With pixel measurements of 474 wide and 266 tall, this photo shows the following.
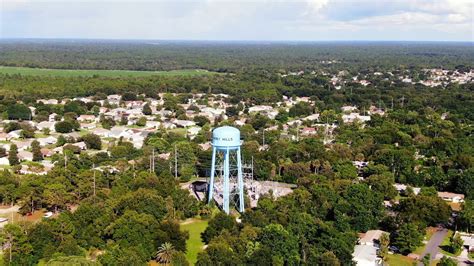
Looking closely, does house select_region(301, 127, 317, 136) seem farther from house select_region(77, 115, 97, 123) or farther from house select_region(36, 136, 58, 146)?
house select_region(36, 136, 58, 146)

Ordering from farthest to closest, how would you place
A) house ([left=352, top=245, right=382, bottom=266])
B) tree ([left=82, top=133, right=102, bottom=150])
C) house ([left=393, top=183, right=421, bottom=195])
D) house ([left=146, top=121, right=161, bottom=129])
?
house ([left=146, top=121, right=161, bottom=129]) → tree ([left=82, top=133, right=102, bottom=150]) → house ([left=393, top=183, right=421, bottom=195]) → house ([left=352, top=245, right=382, bottom=266])

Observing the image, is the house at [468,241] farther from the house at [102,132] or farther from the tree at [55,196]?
the house at [102,132]

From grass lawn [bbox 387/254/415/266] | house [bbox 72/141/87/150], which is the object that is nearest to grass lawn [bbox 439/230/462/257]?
grass lawn [bbox 387/254/415/266]

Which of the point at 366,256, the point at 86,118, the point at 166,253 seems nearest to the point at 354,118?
the point at 86,118

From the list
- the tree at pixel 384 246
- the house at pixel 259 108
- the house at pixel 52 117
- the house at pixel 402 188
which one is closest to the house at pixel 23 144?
the house at pixel 52 117

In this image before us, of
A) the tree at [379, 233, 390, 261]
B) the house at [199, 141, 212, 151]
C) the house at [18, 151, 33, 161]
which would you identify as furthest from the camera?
the house at [199, 141, 212, 151]

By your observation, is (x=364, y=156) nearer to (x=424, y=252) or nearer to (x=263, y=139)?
(x=263, y=139)

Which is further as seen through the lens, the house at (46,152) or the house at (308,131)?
the house at (308,131)

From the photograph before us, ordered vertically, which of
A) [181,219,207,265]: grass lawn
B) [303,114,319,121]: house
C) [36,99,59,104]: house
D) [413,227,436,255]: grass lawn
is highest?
[36,99,59,104]: house
